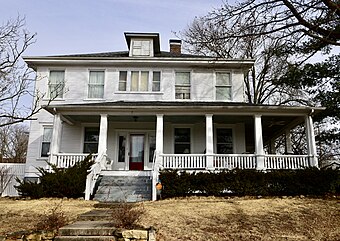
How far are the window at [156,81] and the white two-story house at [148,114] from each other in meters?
0.05

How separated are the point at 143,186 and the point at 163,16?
20.9 feet

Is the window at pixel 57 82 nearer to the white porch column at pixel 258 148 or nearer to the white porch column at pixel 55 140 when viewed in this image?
the white porch column at pixel 55 140

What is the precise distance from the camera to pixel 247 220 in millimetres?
7336

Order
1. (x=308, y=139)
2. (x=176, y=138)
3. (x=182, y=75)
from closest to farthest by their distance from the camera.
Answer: (x=308, y=139), (x=176, y=138), (x=182, y=75)

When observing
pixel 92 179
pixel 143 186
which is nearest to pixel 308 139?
pixel 143 186

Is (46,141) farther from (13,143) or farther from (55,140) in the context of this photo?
(13,143)

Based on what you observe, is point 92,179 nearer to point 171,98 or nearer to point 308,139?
point 171,98

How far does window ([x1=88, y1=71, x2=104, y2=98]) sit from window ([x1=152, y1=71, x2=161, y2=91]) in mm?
2739

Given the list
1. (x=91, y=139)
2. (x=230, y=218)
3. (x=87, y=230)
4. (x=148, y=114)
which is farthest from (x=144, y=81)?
(x=87, y=230)

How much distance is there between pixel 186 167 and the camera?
12.9 metres

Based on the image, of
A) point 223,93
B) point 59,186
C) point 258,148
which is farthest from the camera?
point 223,93

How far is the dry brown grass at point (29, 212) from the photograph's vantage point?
6.95 m

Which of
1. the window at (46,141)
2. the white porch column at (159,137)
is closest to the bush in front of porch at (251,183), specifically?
the white porch column at (159,137)

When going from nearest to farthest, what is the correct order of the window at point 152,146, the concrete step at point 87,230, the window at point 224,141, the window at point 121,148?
1. the concrete step at point 87,230
2. the window at point 121,148
3. the window at point 152,146
4. the window at point 224,141
